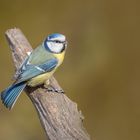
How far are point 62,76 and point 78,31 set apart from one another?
324mm

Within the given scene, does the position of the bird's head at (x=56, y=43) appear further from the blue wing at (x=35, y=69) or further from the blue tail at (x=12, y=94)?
the blue tail at (x=12, y=94)

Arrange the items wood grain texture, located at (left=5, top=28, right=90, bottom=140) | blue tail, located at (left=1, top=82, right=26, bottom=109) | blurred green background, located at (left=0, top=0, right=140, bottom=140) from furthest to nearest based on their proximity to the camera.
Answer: blurred green background, located at (left=0, top=0, right=140, bottom=140)
blue tail, located at (left=1, top=82, right=26, bottom=109)
wood grain texture, located at (left=5, top=28, right=90, bottom=140)

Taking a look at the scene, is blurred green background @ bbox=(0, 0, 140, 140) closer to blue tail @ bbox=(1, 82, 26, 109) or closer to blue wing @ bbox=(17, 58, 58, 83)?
blue wing @ bbox=(17, 58, 58, 83)

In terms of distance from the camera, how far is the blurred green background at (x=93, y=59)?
14.3ft

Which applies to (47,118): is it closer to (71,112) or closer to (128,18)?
(71,112)

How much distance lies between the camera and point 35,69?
3.20m

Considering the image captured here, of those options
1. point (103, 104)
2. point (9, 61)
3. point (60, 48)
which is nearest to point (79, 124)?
point (60, 48)

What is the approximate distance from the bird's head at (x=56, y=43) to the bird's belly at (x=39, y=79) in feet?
0.40

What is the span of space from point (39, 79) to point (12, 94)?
0.53ft

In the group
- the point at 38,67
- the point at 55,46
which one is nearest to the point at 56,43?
the point at 55,46

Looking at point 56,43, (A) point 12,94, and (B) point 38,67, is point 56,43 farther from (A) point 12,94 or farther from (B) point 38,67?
(A) point 12,94

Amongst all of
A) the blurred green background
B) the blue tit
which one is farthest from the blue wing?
the blurred green background

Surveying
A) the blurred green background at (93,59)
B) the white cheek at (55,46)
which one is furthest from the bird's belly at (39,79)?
the blurred green background at (93,59)

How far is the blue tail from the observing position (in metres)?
3.14
